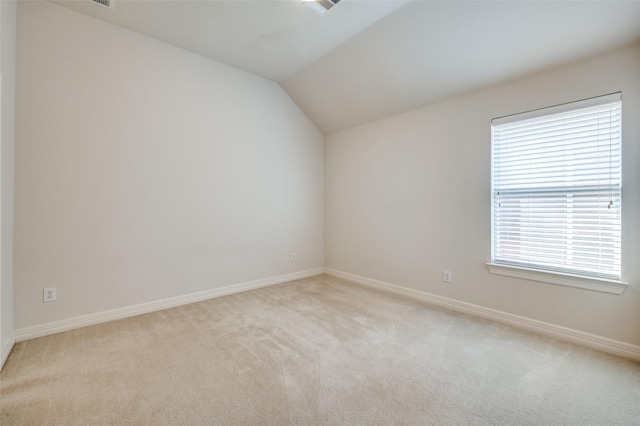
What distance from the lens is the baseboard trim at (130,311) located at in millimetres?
2375

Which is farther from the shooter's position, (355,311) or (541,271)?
(355,311)

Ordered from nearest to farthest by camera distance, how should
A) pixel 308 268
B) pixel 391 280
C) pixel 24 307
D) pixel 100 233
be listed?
1. pixel 24 307
2. pixel 100 233
3. pixel 391 280
4. pixel 308 268

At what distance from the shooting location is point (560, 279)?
7.88ft

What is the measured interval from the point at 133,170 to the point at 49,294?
4.37ft

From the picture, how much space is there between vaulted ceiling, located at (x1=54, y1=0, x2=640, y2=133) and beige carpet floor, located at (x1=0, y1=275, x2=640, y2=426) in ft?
8.11

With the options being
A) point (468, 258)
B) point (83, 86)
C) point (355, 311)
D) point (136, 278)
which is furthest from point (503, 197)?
point (83, 86)

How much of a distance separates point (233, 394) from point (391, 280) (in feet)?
8.47

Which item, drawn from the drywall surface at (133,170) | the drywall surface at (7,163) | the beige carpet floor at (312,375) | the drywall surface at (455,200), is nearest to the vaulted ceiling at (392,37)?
the drywall surface at (455,200)

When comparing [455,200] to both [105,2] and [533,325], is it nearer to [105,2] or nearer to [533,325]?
[533,325]

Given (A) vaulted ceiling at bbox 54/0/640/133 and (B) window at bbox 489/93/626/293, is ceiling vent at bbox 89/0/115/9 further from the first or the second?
(B) window at bbox 489/93/626/293

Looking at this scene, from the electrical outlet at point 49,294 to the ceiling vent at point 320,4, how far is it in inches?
135

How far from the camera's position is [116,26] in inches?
109

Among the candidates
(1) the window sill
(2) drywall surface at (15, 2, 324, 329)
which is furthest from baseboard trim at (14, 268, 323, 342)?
(1) the window sill

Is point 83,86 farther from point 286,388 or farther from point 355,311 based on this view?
point 355,311
